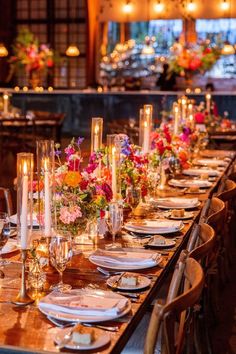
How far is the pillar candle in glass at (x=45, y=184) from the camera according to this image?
262cm

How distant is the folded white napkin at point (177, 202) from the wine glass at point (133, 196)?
0.33 meters

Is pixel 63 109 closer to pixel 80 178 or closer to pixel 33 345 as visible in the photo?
pixel 80 178

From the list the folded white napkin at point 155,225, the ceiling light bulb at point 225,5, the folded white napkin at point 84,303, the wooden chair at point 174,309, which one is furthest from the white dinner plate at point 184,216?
the ceiling light bulb at point 225,5

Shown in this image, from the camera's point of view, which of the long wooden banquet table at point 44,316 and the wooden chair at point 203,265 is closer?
the long wooden banquet table at point 44,316

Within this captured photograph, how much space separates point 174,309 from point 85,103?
35.8 feet

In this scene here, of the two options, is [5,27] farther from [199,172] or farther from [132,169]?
[132,169]

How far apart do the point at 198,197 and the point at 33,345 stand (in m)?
2.51

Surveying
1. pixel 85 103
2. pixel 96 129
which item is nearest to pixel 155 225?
pixel 96 129

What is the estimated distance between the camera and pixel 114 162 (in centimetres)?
Answer: 334

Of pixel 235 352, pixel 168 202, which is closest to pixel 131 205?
pixel 168 202

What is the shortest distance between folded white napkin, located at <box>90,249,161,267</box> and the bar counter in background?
9.37 metres

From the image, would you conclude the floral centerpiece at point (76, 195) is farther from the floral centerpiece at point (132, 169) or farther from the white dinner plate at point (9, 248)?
the floral centerpiece at point (132, 169)

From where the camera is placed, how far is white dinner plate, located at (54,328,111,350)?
187cm

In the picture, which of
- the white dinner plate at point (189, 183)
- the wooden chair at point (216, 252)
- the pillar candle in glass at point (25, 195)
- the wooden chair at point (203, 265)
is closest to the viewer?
the pillar candle in glass at point (25, 195)
